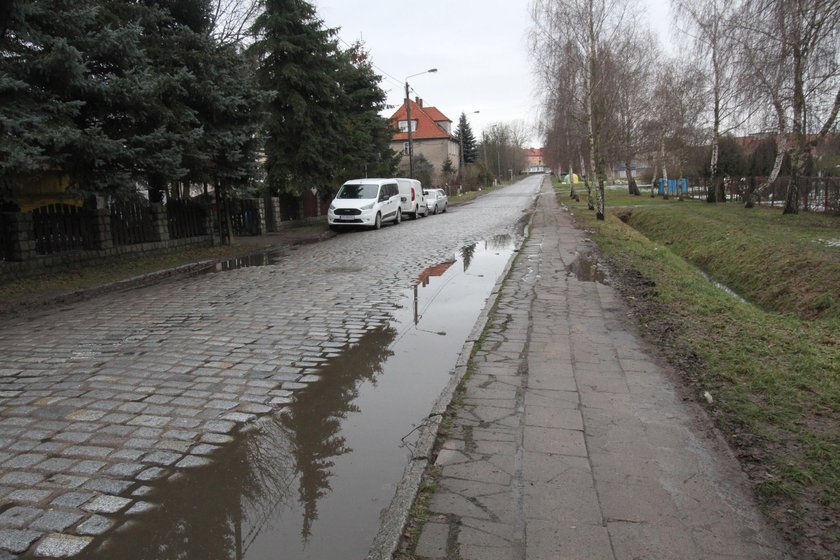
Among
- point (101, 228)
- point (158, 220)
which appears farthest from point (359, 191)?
point (101, 228)

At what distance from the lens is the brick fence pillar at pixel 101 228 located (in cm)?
1407

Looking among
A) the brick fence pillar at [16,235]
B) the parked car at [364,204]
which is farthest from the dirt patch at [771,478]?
the parked car at [364,204]

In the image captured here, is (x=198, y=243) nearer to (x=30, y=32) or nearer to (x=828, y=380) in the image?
(x=30, y=32)

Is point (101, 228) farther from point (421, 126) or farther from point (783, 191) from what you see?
A: point (421, 126)

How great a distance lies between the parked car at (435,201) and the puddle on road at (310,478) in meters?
29.1

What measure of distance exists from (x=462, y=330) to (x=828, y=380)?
155 inches

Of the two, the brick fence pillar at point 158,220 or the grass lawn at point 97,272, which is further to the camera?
the brick fence pillar at point 158,220

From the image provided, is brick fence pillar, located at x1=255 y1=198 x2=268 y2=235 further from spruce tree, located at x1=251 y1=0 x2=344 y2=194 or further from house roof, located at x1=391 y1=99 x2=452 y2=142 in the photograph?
house roof, located at x1=391 y1=99 x2=452 y2=142

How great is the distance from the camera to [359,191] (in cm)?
2458

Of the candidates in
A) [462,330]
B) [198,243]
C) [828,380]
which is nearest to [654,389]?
[828,380]

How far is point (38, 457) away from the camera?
3859 millimetres

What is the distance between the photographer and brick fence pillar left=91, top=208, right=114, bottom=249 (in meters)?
14.1

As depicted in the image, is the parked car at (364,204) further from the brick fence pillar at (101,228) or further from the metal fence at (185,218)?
the brick fence pillar at (101,228)

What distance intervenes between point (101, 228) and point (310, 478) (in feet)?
42.2
